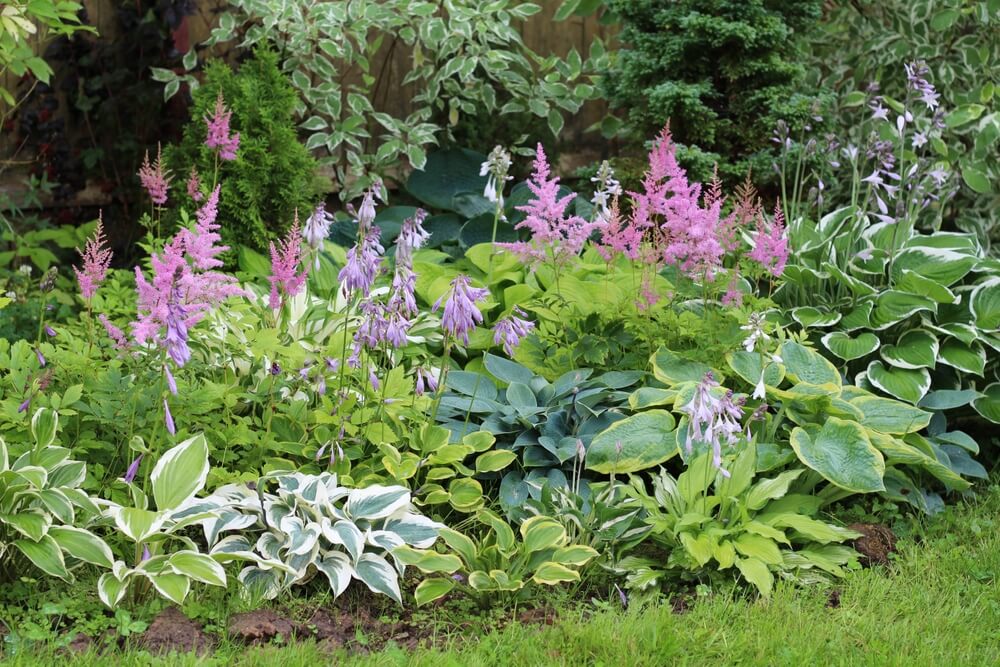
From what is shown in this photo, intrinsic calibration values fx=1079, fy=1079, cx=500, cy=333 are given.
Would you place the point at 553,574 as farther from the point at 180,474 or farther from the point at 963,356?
the point at 963,356

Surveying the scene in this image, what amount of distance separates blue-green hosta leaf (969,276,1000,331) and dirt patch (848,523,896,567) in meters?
1.22

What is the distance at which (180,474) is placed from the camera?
2.98 meters

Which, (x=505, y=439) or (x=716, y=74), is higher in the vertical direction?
(x=716, y=74)

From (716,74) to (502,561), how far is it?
12.1ft

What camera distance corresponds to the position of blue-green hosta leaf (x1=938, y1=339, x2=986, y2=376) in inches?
169

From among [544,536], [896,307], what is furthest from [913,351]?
[544,536]

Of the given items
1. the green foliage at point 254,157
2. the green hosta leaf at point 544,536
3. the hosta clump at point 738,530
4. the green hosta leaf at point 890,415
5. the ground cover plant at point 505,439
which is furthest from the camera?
the green foliage at point 254,157

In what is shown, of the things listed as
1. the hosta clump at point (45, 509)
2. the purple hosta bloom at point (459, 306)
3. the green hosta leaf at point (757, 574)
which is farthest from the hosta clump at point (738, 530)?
the hosta clump at point (45, 509)

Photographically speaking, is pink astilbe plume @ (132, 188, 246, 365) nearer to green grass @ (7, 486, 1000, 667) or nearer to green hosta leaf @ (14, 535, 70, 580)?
green hosta leaf @ (14, 535, 70, 580)

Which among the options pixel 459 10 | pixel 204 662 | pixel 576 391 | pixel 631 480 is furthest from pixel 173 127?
pixel 204 662

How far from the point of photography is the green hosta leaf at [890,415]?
12.7 ft

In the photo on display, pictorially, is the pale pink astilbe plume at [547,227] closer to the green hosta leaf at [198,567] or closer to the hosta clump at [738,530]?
the hosta clump at [738,530]

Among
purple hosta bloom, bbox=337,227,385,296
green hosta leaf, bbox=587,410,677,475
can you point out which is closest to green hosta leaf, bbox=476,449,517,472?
green hosta leaf, bbox=587,410,677,475

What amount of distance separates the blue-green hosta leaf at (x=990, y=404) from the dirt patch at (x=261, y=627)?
285 centimetres
